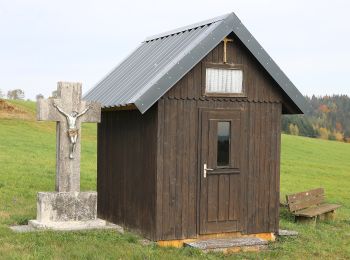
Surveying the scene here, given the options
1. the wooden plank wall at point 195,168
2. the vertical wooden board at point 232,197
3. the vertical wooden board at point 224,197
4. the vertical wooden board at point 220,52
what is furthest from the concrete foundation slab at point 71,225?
the vertical wooden board at point 220,52

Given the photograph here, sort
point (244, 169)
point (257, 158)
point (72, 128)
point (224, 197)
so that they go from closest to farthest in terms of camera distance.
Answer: point (224, 197) → point (244, 169) → point (72, 128) → point (257, 158)

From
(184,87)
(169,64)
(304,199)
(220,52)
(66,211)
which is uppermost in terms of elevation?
(220,52)

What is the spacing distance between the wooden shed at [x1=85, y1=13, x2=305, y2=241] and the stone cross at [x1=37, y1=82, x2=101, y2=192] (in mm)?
730

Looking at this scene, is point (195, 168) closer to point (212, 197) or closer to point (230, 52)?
point (212, 197)

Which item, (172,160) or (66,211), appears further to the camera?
(66,211)

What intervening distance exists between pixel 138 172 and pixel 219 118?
6.41ft

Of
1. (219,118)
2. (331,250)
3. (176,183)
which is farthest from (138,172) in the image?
(331,250)

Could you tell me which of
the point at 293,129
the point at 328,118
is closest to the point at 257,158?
the point at 293,129

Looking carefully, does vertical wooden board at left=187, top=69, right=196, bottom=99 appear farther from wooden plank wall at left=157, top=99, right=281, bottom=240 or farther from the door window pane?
the door window pane

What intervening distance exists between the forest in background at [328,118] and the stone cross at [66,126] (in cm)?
8900

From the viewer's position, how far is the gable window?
12492 mm

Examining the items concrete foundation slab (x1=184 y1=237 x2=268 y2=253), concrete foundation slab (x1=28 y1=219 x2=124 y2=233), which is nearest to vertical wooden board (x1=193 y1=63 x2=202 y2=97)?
concrete foundation slab (x1=184 y1=237 x2=268 y2=253)

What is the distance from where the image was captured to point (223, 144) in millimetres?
12703

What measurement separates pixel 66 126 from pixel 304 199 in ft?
23.8
